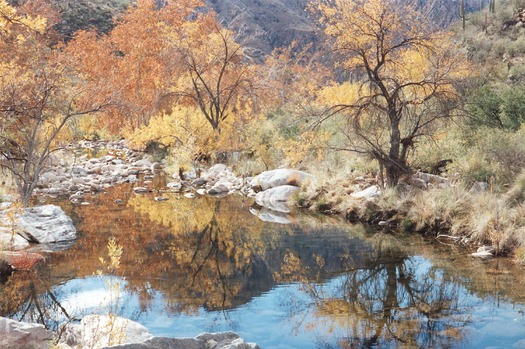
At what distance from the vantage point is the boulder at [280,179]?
15.1m

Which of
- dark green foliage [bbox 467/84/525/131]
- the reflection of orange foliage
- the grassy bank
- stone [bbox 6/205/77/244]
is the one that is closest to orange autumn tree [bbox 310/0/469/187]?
the grassy bank

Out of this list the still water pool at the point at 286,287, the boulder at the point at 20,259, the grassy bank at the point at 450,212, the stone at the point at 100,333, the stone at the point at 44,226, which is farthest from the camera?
the stone at the point at 44,226

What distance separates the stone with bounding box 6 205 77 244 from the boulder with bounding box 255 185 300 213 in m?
5.63

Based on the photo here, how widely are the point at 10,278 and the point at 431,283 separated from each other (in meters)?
6.19

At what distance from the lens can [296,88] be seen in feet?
116

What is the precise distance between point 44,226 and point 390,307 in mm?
6819

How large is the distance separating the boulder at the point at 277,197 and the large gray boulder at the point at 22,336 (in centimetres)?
1002

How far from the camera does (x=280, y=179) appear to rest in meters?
15.5

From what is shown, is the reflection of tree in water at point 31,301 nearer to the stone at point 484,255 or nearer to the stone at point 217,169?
the stone at point 484,255

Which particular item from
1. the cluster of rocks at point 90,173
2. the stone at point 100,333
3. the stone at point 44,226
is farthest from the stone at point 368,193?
the stone at point 100,333

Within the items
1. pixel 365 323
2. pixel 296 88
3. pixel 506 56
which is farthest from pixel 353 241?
pixel 296 88

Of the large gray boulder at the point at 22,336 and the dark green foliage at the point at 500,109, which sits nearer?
the large gray boulder at the point at 22,336

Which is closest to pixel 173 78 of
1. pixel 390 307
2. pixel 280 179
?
pixel 280 179

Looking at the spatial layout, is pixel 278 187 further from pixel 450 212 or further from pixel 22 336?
pixel 22 336
